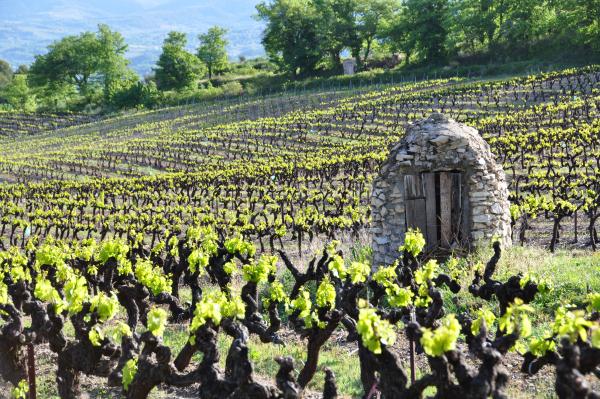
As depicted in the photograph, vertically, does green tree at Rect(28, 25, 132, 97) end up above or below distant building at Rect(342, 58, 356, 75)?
above

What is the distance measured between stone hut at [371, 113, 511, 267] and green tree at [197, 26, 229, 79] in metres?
77.3

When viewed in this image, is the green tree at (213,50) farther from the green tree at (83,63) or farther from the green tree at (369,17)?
the green tree at (369,17)

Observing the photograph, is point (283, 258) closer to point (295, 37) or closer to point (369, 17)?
point (295, 37)

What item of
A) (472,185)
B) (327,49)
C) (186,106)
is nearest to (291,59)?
(327,49)

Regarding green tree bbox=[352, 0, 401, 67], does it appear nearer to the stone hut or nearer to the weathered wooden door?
the stone hut

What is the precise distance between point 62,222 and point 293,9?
59850 millimetres

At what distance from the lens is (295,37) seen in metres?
78.6

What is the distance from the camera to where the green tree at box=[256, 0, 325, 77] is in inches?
3027

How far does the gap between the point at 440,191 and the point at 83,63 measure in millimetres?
90752

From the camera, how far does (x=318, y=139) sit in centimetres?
4444

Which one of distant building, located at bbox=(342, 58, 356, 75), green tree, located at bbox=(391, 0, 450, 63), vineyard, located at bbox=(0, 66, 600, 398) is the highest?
green tree, located at bbox=(391, 0, 450, 63)

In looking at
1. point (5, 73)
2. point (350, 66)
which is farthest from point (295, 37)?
point (5, 73)

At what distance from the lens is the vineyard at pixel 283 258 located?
21.8 feet

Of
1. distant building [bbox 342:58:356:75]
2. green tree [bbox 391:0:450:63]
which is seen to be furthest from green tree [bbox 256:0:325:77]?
green tree [bbox 391:0:450:63]
